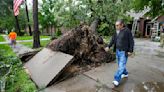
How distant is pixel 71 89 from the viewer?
212 inches

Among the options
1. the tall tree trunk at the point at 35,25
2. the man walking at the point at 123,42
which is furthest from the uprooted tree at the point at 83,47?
the tall tree trunk at the point at 35,25

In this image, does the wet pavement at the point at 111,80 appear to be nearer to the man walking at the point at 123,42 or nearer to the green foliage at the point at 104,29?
the man walking at the point at 123,42

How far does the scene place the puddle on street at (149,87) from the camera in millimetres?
5031

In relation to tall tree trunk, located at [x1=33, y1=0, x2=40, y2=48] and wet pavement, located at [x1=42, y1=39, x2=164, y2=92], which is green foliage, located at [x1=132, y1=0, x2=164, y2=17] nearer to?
wet pavement, located at [x1=42, y1=39, x2=164, y2=92]

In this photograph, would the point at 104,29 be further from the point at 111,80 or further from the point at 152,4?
the point at 111,80

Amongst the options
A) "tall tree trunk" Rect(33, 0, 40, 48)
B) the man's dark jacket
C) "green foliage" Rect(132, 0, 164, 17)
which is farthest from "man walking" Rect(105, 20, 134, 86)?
"tall tree trunk" Rect(33, 0, 40, 48)

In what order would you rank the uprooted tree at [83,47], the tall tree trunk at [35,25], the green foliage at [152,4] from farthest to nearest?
the tall tree trunk at [35,25] → the green foliage at [152,4] → the uprooted tree at [83,47]

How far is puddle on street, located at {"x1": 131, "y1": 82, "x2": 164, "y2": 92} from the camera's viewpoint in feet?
16.5

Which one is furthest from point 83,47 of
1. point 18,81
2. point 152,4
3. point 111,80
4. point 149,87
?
point 152,4

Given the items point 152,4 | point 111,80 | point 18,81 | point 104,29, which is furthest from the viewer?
point 104,29

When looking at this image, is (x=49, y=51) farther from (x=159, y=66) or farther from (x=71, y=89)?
(x=159, y=66)

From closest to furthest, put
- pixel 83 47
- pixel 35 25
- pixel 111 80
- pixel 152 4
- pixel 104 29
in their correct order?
pixel 111 80
pixel 83 47
pixel 152 4
pixel 35 25
pixel 104 29

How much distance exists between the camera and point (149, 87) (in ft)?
17.1

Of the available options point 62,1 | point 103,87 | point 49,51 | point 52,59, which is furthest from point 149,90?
point 62,1
